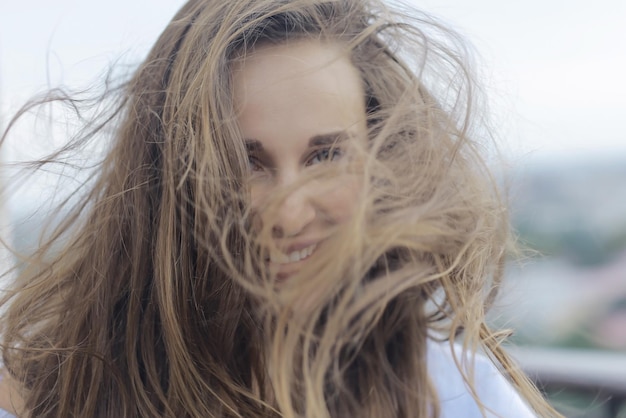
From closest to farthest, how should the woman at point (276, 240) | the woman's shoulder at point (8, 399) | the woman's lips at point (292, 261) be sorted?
1. the woman at point (276, 240)
2. the woman's lips at point (292, 261)
3. the woman's shoulder at point (8, 399)

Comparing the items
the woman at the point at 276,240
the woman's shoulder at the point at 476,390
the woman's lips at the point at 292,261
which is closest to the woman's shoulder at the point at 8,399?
the woman at the point at 276,240

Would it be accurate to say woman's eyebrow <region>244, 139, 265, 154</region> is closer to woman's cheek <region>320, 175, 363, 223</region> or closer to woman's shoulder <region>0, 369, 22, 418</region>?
woman's cheek <region>320, 175, 363, 223</region>

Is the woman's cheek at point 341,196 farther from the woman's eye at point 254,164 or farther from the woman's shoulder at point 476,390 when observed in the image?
the woman's shoulder at point 476,390

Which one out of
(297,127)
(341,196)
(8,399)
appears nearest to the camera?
(341,196)

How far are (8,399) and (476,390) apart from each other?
54 cm

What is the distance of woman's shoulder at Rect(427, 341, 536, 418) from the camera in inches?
29.7

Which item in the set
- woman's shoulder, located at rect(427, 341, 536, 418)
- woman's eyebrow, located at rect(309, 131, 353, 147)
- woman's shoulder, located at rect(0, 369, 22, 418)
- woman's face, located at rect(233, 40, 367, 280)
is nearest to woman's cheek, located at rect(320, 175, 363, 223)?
woman's face, located at rect(233, 40, 367, 280)

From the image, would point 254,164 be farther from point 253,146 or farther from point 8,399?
point 8,399

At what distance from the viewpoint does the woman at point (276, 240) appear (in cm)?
46

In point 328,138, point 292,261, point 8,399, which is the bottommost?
point 8,399

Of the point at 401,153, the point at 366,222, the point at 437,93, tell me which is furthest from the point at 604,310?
the point at 366,222

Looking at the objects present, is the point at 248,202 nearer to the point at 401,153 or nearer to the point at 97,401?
the point at 401,153

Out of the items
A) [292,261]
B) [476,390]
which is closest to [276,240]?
[292,261]

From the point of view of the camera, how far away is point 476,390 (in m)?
0.77
